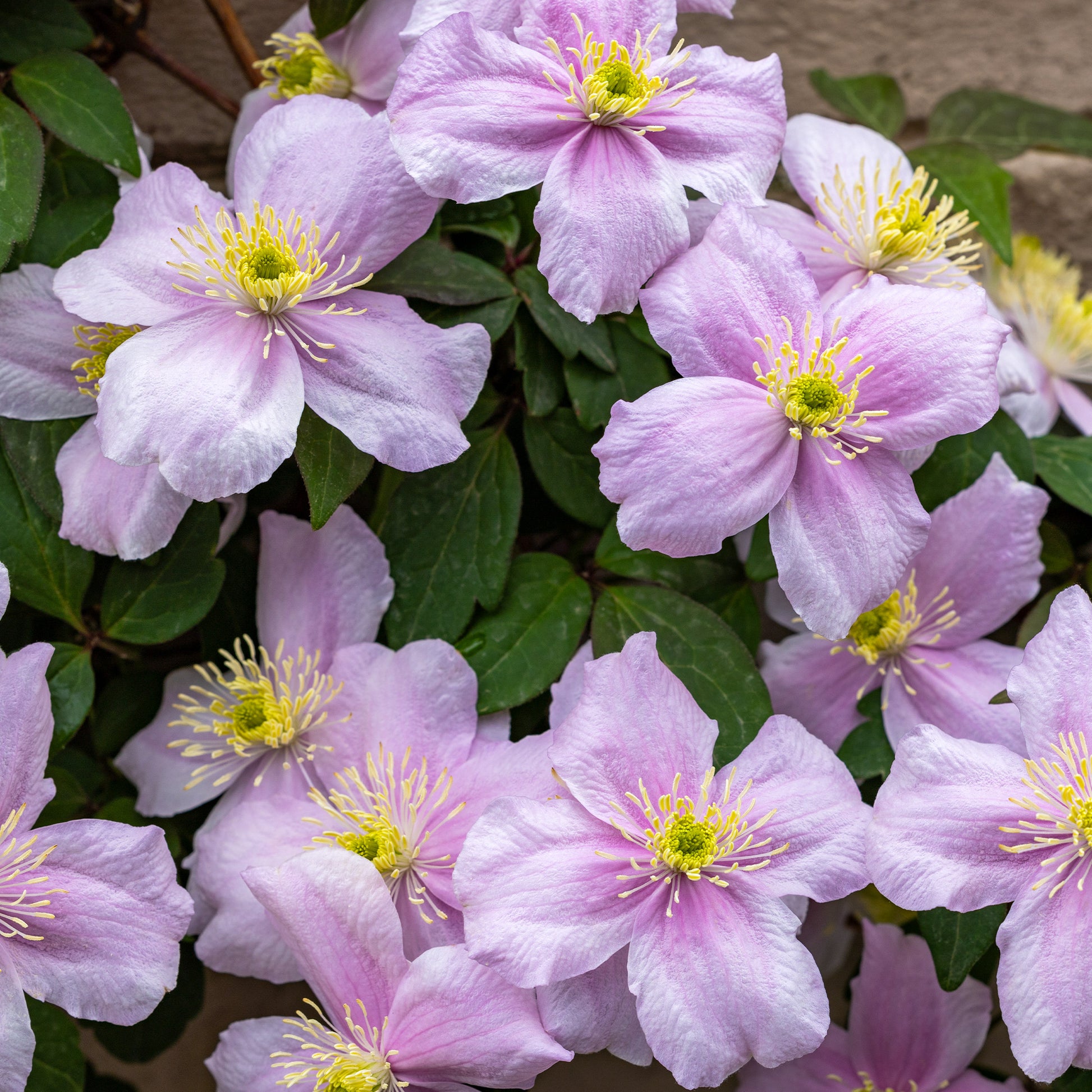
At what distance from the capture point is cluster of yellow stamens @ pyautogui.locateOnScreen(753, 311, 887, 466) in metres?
0.64

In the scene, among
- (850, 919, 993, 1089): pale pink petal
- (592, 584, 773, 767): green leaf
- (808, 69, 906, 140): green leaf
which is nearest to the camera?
A: (592, 584, 773, 767): green leaf

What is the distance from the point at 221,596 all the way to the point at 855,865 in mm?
480

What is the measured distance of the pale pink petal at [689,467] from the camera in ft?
2.05

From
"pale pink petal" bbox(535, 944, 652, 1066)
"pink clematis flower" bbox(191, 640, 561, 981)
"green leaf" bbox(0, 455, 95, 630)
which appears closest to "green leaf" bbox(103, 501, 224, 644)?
"green leaf" bbox(0, 455, 95, 630)

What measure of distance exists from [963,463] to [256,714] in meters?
0.55

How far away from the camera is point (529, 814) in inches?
25.3

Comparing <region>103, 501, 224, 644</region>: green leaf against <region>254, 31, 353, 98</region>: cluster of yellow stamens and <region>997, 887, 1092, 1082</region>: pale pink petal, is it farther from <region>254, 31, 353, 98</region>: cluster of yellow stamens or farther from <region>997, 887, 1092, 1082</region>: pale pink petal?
<region>997, 887, 1092, 1082</region>: pale pink petal

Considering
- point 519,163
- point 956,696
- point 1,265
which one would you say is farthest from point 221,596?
point 956,696

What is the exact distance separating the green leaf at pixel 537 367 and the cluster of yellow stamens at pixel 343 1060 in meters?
0.40

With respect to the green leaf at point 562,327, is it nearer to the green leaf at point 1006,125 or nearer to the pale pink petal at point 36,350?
the pale pink petal at point 36,350

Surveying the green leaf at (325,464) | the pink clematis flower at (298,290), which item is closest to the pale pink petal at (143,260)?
the pink clematis flower at (298,290)

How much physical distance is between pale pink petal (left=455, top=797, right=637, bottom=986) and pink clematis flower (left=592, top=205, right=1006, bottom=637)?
177mm

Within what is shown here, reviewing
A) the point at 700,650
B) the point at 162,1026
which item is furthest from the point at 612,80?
the point at 162,1026

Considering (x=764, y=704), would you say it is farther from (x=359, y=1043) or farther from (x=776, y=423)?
(x=359, y=1043)
